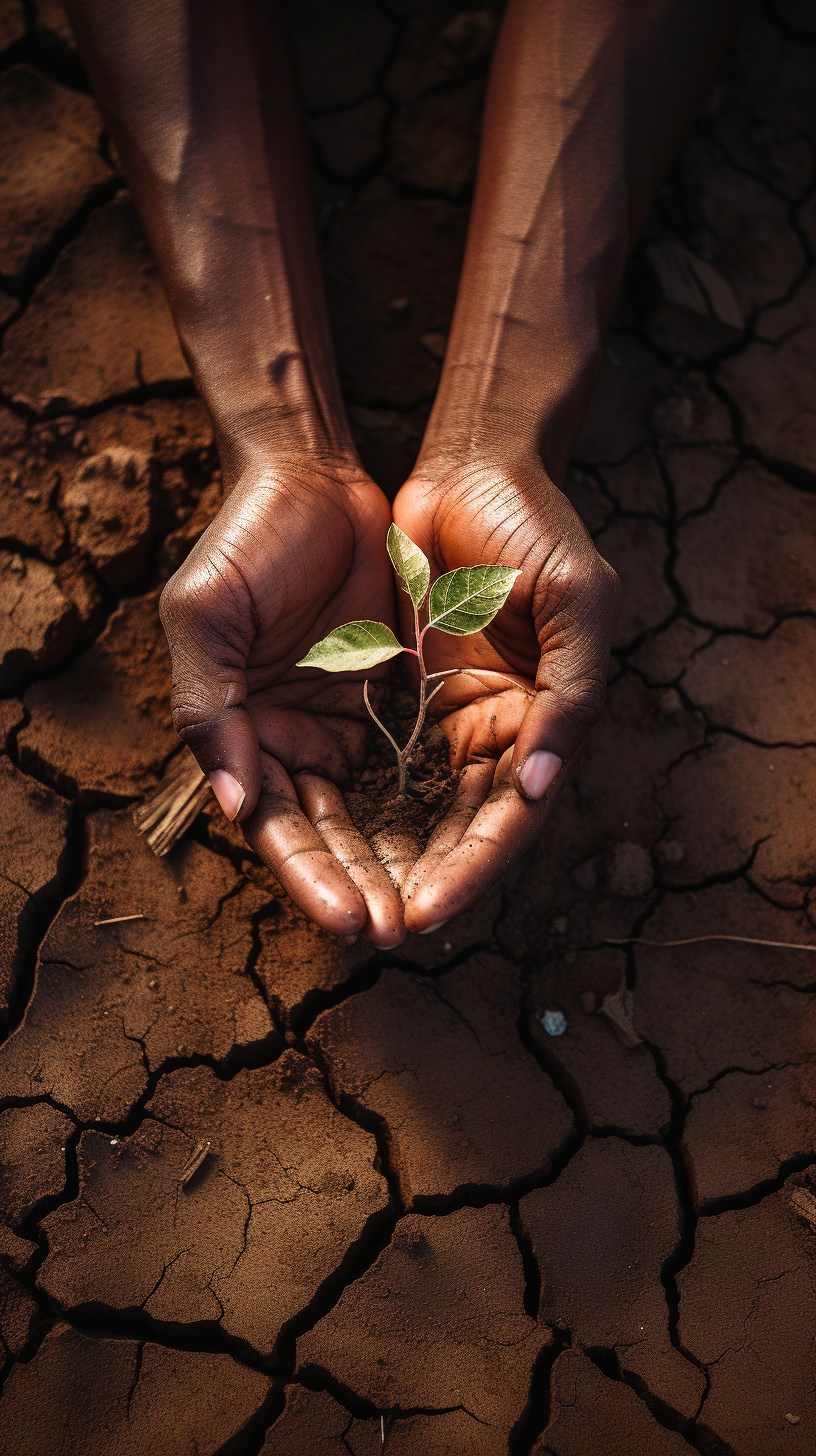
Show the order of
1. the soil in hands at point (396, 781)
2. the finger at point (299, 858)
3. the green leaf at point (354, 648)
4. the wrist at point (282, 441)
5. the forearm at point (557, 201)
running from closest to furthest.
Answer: the green leaf at point (354, 648) < the finger at point (299, 858) < the soil in hands at point (396, 781) < the wrist at point (282, 441) < the forearm at point (557, 201)

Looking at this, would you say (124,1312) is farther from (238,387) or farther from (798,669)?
(798,669)

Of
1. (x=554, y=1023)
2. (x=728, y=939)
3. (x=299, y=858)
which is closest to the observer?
(x=299, y=858)

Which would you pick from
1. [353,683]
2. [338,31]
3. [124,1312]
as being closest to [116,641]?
[353,683]

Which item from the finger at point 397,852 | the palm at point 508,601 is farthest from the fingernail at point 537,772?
the finger at point 397,852

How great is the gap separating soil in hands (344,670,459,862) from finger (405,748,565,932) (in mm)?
127

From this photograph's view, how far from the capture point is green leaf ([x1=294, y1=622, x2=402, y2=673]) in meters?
1.24

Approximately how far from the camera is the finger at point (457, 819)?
1438mm

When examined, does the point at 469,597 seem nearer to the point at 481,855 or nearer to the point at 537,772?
the point at 537,772

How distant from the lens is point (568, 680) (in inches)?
58.0

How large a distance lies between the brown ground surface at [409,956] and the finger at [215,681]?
46 centimetres

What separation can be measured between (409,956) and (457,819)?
0.45 metres

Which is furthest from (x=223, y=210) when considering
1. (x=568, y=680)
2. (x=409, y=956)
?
(x=409, y=956)

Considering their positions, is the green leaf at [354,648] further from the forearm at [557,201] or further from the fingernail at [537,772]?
the forearm at [557,201]

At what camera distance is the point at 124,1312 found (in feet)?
5.00
